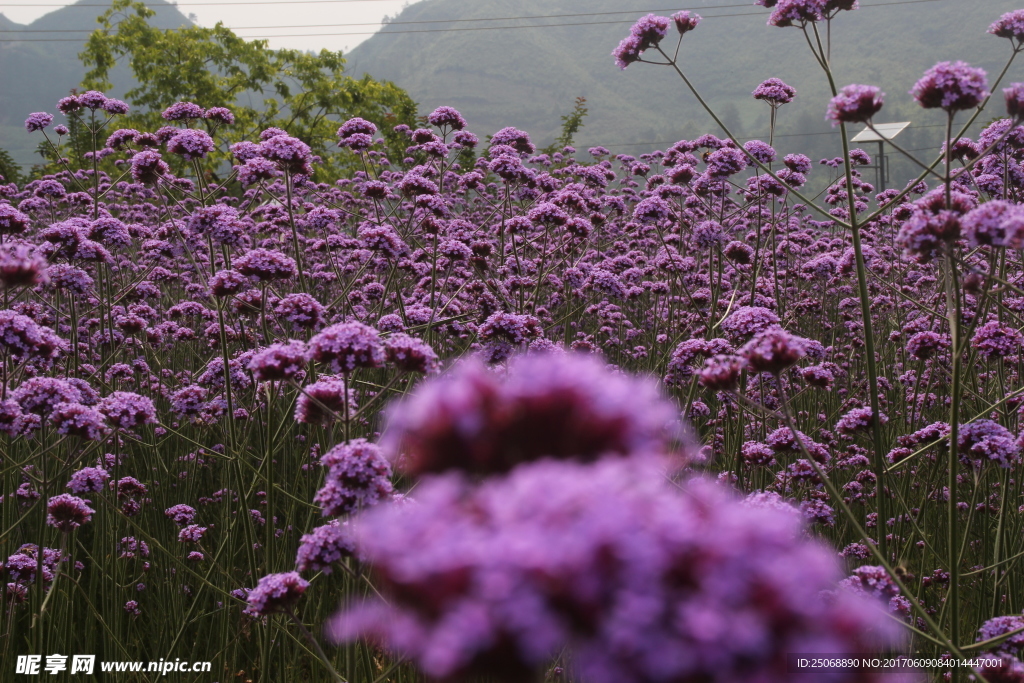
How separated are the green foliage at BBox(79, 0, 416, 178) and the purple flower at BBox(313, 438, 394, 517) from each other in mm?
24900

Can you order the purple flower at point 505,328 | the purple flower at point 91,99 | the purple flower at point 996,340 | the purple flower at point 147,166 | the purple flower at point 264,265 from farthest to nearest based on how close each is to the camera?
the purple flower at point 91,99 → the purple flower at point 147,166 → the purple flower at point 505,328 → the purple flower at point 996,340 → the purple flower at point 264,265

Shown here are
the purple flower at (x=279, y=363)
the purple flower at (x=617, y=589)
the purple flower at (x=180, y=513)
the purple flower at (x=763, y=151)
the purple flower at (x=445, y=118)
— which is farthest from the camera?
the purple flower at (x=445, y=118)

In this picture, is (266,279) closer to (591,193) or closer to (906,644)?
(906,644)

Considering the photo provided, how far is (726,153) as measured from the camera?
17.8 feet

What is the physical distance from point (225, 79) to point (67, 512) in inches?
1127

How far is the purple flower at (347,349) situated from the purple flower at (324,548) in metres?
0.54

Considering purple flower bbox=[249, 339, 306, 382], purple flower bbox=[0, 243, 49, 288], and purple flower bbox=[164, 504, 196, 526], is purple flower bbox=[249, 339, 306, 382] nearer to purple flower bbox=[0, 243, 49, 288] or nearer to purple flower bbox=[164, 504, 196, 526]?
purple flower bbox=[0, 243, 49, 288]

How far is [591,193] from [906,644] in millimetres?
5720

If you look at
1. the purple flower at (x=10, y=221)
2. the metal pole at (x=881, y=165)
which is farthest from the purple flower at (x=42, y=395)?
the metal pole at (x=881, y=165)

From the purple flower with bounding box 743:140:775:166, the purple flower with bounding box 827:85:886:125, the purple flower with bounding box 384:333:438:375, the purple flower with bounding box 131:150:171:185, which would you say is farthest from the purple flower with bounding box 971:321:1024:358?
the purple flower with bounding box 131:150:171:185

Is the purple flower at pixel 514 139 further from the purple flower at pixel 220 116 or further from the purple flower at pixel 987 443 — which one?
the purple flower at pixel 987 443

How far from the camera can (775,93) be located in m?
5.07

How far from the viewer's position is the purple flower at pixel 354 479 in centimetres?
212

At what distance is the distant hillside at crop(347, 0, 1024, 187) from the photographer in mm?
123688
